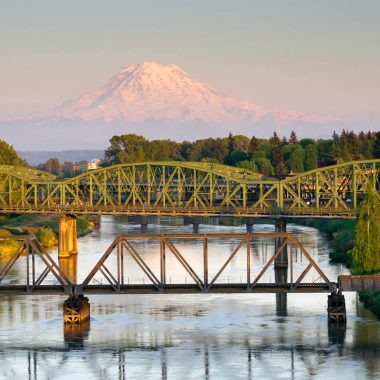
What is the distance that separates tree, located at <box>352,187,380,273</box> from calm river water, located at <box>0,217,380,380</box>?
125 inches

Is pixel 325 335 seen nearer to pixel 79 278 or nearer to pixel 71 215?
pixel 79 278

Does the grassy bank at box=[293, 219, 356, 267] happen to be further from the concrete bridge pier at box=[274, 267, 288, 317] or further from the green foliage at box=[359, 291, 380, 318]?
the green foliage at box=[359, 291, 380, 318]

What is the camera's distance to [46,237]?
190 m

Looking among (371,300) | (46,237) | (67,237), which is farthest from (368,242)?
(46,237)

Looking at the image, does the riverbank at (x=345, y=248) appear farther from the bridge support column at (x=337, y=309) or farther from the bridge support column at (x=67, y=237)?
the bridge support column at (x=67, y=237)

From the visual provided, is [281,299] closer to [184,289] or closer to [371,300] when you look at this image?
[371,300]

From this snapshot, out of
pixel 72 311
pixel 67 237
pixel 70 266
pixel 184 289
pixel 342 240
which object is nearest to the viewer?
pixel 184 289

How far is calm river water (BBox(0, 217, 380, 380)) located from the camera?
90.1 meters

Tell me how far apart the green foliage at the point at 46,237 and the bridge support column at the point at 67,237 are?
6604 millimetres

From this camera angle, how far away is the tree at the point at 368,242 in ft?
397

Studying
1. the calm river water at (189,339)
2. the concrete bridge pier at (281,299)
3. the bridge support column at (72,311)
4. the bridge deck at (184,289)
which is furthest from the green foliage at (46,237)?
the bridge deck at (184,289)

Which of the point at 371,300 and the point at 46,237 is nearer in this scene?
the point at 371,300

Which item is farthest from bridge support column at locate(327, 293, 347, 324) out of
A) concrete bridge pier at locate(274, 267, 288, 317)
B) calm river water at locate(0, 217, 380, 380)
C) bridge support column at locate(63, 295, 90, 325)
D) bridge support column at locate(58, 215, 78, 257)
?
bridge support column at locate(58, 215, 78, 257)

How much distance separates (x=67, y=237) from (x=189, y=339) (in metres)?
74.2
